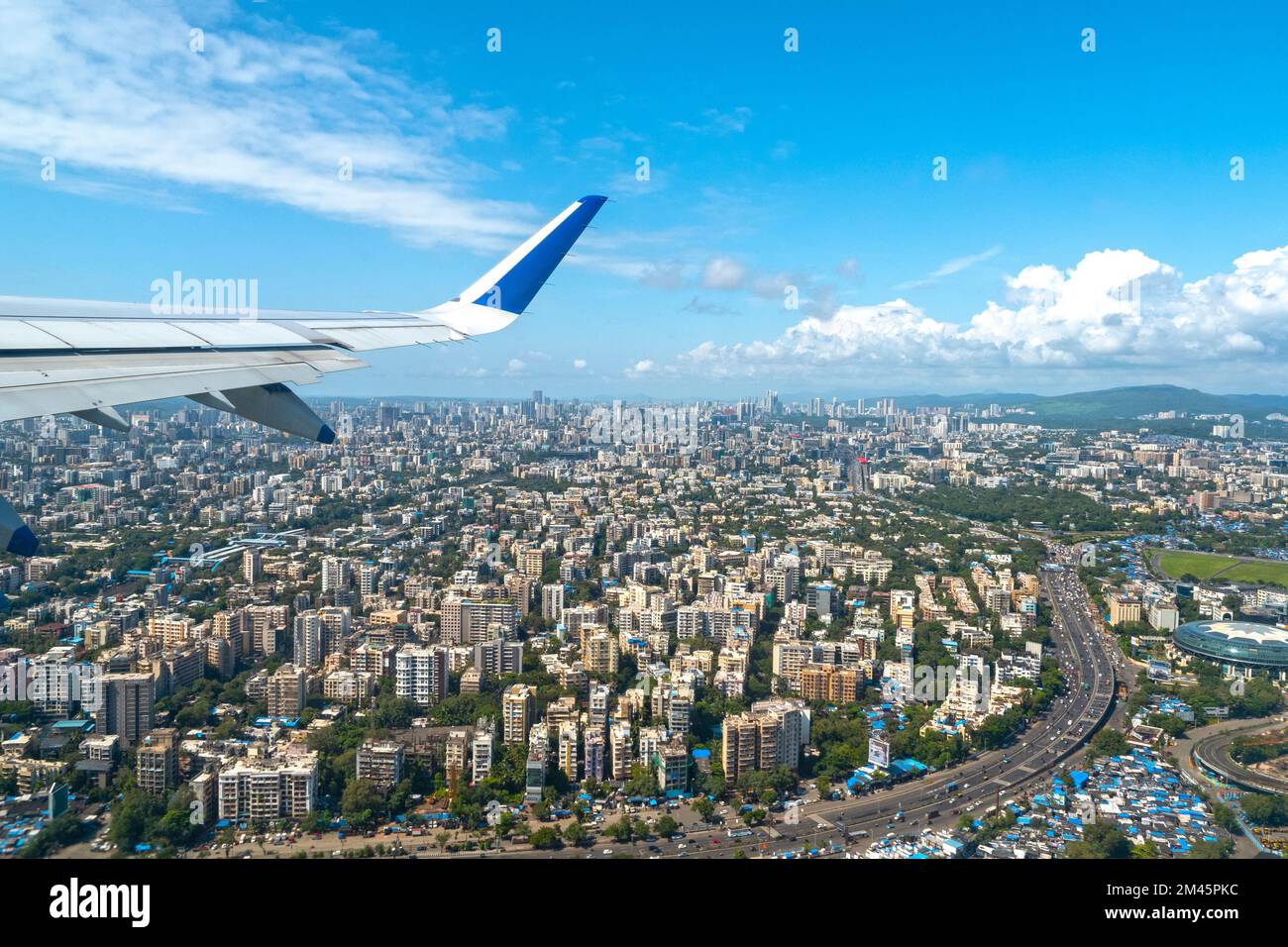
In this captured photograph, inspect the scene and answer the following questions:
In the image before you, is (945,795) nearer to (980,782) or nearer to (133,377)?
(980,782)

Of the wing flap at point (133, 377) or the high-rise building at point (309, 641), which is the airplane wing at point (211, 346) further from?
the high-rise building at point (309, 641)

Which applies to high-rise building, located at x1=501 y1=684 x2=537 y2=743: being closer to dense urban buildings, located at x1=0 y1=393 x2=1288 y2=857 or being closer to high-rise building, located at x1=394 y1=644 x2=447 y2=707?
dense urban buildings, located at x1=0 y1=393 x2=1288 y2=857

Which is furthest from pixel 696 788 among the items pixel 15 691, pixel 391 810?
pixel 15 691

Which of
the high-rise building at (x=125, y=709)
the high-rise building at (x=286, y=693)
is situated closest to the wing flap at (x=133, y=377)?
the high-rise building at (x=125, y=709)

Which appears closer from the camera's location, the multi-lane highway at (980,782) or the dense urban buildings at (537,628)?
the multi-lane highway at (980,782)

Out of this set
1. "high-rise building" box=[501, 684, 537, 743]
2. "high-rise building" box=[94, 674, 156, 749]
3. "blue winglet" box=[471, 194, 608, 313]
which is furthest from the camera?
"high-rise building" box=[501, 684, 537, 743]

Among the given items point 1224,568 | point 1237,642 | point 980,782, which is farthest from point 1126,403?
point 980,782

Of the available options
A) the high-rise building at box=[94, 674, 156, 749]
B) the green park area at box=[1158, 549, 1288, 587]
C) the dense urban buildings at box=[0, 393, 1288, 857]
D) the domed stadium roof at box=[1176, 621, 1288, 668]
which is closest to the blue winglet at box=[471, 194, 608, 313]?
the dense urban buildings at box=[0, 393, 1288, 857]
